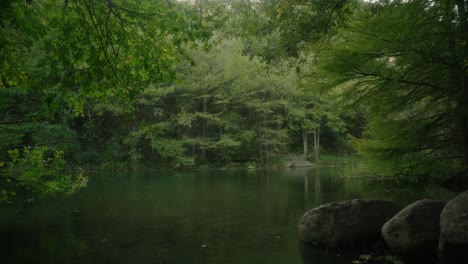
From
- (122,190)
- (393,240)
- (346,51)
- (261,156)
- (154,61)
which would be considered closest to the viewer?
(154,61)

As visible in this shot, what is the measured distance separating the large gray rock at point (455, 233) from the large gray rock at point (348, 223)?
170cm

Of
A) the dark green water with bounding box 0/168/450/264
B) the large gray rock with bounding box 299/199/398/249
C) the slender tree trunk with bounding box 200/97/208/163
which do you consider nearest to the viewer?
the dark green water with bounding box 0/168/450/264

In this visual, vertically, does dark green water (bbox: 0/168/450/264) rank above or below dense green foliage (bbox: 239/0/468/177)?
below

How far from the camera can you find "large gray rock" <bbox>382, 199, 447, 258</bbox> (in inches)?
246

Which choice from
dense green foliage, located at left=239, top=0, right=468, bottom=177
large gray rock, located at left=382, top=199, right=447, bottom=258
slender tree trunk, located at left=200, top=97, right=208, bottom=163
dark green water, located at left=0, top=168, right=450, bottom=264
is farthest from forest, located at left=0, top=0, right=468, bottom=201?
slender tree trunk, located at left=200, top=97, right=208, bottom=163

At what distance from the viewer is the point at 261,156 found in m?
33.8

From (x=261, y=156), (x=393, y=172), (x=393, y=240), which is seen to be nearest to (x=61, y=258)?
(x=393, y=240)

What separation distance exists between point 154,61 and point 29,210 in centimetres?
932

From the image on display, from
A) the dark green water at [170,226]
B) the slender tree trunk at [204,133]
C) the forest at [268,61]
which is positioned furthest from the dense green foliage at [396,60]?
the slender tree trunk at [204,133]

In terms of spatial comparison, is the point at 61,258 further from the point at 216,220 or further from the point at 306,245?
the point at 306,245

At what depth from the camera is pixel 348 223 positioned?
7.21 m

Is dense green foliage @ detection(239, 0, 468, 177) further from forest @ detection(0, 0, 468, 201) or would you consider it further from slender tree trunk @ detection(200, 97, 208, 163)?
slender tree trunk @ detection(200, 97, 208, 163)

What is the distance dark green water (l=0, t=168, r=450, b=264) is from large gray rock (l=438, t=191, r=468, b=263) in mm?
1612

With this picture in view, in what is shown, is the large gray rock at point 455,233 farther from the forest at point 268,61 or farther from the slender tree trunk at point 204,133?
the slender tree trunk at point 204,133
